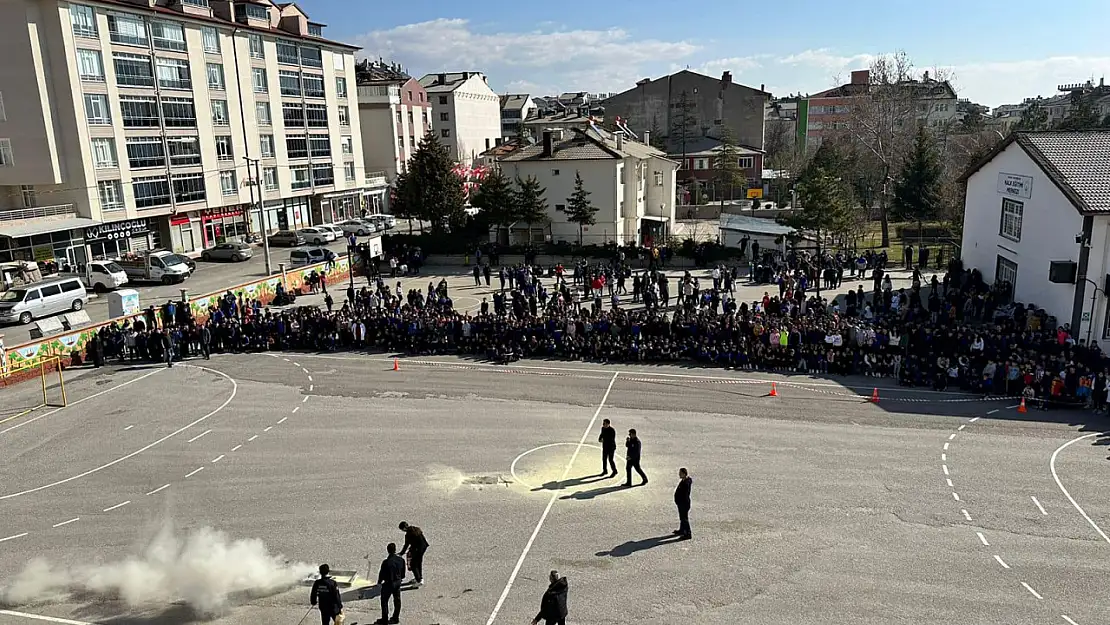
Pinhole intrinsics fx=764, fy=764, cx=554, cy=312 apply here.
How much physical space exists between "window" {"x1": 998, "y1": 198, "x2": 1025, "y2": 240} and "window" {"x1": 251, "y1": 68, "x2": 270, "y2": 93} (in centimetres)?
5223

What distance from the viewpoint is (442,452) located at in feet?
60.4

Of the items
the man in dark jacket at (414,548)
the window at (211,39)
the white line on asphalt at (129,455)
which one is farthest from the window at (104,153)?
the man in dark jacket at (414,548)

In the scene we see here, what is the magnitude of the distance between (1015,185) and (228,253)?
150 feet

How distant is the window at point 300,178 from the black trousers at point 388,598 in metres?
57.0

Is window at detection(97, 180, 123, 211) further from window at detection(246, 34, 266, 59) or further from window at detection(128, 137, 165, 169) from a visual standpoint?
window at detection(246, 34, 266, 59)

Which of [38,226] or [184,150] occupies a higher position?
[184,150]

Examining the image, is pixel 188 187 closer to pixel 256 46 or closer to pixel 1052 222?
pixel 256 46

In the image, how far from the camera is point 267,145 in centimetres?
6109

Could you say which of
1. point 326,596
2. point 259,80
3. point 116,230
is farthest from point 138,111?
point 326,596

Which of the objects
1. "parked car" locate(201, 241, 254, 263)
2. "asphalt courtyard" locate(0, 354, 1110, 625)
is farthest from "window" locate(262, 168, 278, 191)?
"asphalt courtyard" locate(0, 354, 1110, 625)

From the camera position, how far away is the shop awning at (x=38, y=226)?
4250cm

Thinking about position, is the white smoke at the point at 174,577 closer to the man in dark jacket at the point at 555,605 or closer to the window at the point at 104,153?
the man in dark jacket at the point at 555,605

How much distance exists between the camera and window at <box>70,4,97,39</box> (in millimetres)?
45375

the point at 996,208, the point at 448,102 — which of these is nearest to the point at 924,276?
the point at 996,208
